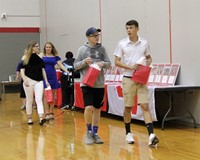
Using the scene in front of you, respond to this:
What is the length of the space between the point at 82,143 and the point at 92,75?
103 centimetres

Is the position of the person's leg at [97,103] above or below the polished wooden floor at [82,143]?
above

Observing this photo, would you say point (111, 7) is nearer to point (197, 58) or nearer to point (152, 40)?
point (152, 40)

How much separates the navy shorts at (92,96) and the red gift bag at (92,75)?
0.13m

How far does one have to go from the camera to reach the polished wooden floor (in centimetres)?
475

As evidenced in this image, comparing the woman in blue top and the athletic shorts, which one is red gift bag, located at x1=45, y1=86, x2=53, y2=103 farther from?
the athletic shorts

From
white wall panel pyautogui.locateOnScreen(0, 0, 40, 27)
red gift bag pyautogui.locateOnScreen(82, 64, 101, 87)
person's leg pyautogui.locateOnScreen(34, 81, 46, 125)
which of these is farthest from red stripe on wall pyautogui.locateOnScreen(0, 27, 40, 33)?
red gift bag pyautogui.locateOnScreen(82, 64, 101, 87)

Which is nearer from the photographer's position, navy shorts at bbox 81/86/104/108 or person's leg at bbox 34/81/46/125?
navy shorts at bbox 81/86/104/108

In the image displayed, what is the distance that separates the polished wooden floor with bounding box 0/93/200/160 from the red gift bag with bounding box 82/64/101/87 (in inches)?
33.2

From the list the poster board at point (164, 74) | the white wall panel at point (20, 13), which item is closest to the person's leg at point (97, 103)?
the poster board at point (164, 74)

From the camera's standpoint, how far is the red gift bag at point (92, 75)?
5.11 metres

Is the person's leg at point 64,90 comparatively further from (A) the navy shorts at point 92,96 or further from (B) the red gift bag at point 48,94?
(A) the navy shorts at point 92,96

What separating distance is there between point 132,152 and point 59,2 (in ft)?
29.0

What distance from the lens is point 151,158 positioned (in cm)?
451

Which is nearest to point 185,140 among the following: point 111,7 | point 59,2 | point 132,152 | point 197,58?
point 132,152
